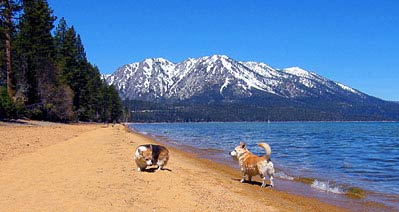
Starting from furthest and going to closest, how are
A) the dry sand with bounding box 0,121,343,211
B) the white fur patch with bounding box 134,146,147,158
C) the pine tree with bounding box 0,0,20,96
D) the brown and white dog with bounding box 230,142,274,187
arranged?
the pine tree with bounding box 0,0,20,96 < the brown and white dog with bounding box 230,142,274,187 < the white fur patch with bounding box 134,146,147,158 < the dry sand with bounding box 0,121,343,211

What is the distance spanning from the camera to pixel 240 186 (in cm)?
1377

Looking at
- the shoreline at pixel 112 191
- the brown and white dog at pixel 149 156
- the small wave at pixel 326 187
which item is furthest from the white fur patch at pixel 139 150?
the small wave at pixel 326 187

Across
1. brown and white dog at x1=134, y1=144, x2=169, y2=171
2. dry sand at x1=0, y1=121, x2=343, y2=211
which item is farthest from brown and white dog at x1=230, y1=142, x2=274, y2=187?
brown and white dog at x1=134, y1=144, x2=169, y2=171

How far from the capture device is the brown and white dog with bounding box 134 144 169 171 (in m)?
13.2

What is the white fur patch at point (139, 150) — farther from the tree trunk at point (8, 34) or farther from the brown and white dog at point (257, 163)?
the tree trunk at point (8, 34)

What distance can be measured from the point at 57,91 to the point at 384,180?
4236cm

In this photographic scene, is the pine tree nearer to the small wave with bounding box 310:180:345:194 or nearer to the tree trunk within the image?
the tree trunk

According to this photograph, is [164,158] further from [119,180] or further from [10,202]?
[10,202]

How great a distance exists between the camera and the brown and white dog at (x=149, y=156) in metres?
13.2

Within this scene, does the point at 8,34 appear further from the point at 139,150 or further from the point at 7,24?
the point at 139,150

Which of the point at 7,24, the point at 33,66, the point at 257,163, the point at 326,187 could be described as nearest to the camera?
the point at 257,163

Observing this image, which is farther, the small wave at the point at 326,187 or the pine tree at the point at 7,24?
the pine tree at the point at 7,24

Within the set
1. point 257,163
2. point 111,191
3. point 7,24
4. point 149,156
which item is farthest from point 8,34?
point 111,191

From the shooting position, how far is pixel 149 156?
13.5 metres
